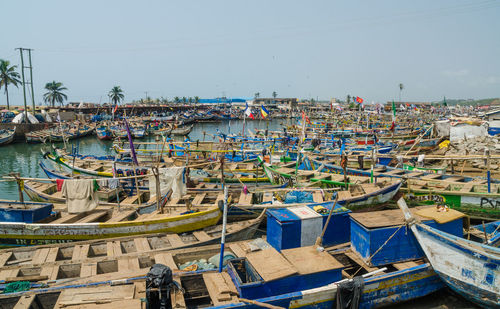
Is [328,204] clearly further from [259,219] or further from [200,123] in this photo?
[200,123]

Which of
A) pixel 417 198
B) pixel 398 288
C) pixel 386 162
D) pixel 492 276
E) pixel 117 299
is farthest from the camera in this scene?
pixel 386 162

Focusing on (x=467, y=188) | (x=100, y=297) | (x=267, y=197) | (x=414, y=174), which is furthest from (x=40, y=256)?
(x=467, y=188)

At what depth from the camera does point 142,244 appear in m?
10.4

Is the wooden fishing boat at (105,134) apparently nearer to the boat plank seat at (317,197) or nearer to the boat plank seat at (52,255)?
the boat plank seat at (52,255)

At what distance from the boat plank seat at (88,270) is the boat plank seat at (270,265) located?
4.36m

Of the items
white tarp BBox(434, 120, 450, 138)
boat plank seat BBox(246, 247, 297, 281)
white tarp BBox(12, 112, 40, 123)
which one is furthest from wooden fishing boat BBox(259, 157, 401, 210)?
white tarp BBox(12, 112, 40, 123)

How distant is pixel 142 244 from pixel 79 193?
12.6 ft

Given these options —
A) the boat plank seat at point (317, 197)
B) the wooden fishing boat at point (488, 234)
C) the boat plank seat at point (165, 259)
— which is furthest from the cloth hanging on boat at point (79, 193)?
the wooden fishing boat at point (488, 234)

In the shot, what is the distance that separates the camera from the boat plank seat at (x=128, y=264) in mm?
8669

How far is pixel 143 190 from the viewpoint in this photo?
1590cm

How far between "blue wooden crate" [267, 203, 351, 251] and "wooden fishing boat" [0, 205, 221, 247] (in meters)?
3.52

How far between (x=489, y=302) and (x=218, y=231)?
849 cm

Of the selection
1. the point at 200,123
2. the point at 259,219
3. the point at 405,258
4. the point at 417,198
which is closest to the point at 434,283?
the point at 405,258

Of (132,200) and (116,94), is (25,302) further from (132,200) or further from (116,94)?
(116,94)
